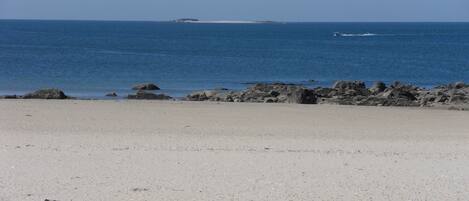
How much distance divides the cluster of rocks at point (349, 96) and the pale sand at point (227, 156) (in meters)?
5.45

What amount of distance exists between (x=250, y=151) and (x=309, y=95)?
1565 centimetres

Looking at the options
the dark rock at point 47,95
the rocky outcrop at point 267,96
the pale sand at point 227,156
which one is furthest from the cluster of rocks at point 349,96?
the pale sand at point 227,156

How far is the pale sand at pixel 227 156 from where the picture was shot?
9.95m

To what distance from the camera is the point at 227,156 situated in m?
13.2

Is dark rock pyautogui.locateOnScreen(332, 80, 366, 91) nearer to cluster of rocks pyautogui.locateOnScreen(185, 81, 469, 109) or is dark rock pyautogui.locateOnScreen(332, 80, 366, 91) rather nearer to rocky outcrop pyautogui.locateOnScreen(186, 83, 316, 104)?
cluster of rocks pyautogui.locateOnScreen(185, 81, 469, 109)

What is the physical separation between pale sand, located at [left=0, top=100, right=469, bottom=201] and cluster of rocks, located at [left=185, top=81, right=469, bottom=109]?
17.9 ft

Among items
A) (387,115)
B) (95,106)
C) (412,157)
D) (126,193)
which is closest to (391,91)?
(387,115)

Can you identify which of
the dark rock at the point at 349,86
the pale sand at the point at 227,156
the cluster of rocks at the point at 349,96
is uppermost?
the dark rock at the point at 349,86

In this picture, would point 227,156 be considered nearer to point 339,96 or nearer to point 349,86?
point 339,96

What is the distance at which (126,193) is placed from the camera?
9625 millimetres

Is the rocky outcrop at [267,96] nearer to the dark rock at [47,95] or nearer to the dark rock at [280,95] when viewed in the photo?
the dark rock at [280,95]

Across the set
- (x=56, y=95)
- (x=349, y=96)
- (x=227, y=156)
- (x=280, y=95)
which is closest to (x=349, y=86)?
(x=349, y=96)

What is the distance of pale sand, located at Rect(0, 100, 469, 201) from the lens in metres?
9.95

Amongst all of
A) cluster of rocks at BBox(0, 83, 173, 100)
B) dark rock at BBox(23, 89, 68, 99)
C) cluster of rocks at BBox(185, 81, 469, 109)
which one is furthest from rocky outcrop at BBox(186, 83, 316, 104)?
dark rock at BBox(23, 89, 68, 99)
